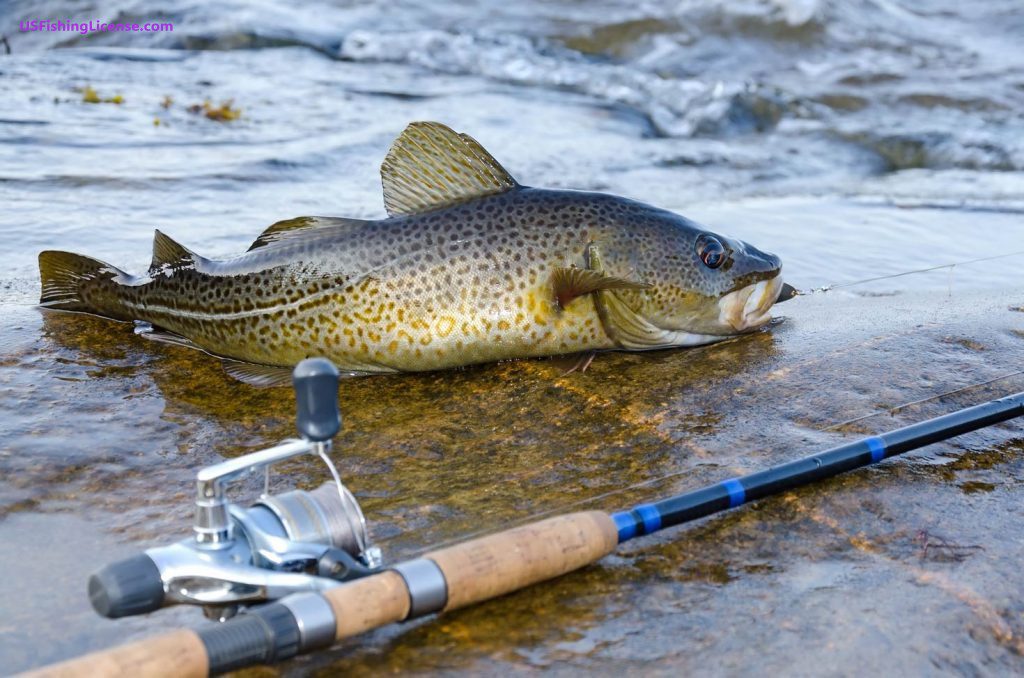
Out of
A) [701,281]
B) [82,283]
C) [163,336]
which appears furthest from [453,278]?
[82,283]

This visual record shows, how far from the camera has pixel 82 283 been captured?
14.8ft

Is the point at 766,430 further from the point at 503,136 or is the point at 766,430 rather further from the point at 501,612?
the point at 503,136

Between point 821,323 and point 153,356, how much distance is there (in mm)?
2647

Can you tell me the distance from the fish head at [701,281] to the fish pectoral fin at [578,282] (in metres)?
0.15

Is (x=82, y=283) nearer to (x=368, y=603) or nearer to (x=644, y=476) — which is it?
(x=644, y=476)

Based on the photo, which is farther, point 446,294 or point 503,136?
point 503,136

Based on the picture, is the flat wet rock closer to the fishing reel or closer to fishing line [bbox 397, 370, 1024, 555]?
fishing line [bbox 397, 370, 1024, 555]

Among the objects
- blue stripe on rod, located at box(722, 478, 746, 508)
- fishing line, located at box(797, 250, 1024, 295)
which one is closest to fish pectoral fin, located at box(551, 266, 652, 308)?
blue stripe on rod, located at box(722, 478, 746, 508)

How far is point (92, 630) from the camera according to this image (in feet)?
7.96

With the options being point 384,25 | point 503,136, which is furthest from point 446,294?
point 384,25

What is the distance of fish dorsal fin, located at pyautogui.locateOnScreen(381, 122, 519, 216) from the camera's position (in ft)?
13.3

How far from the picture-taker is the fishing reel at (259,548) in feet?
7.11

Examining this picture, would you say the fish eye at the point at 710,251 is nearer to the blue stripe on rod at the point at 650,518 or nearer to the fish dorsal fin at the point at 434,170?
the fish dorsal fin at the point at 434,170

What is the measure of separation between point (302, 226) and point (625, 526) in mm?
1991
